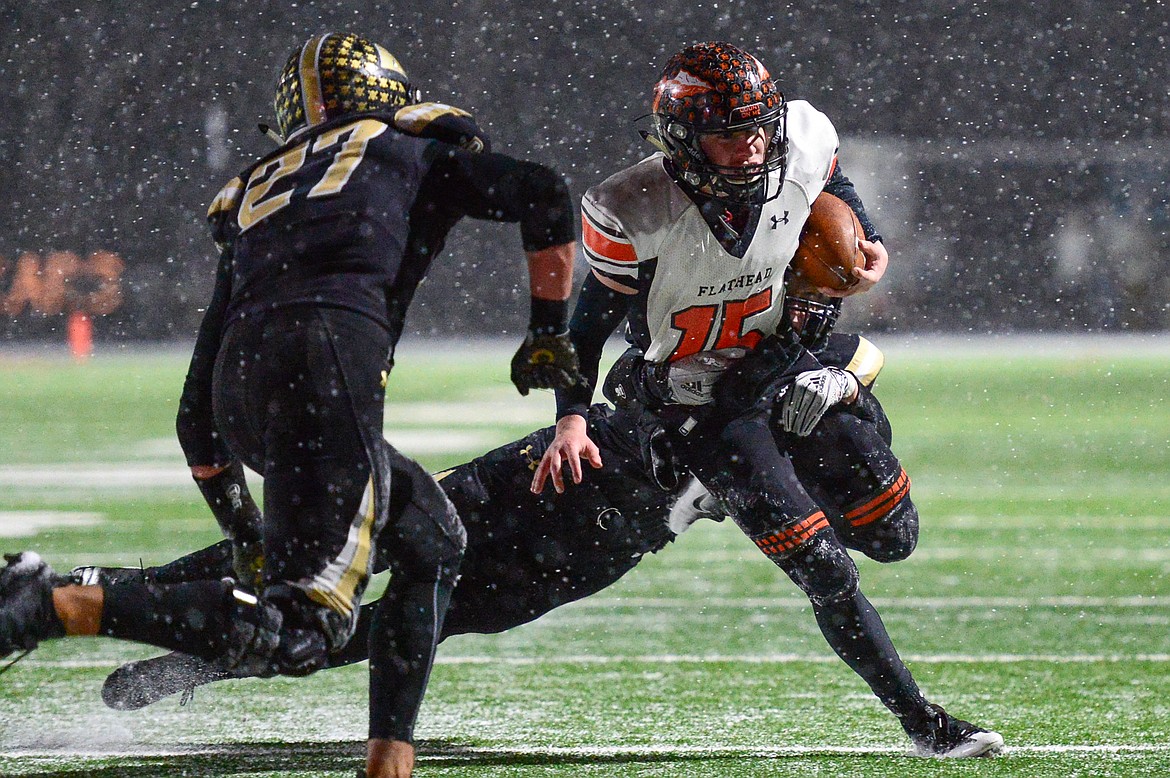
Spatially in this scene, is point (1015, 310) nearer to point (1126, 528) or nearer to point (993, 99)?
point (993, 99)

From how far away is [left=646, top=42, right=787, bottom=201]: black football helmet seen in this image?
2.94m

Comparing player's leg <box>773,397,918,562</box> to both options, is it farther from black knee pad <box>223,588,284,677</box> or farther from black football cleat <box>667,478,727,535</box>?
black knee pad <box>223,588,284,677</box>

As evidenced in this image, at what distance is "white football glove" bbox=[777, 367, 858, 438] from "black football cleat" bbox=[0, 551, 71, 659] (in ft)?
5.01

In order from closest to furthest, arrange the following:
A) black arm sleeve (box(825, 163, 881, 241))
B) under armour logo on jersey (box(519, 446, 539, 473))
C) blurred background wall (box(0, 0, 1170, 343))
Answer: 1. black arm sleeve (box(825, 163, 881, 241))
2. under armour logo on jersey (box(519, 446, 539, 473))
3. blurred background wall (box(0, 0, 1170, 343))

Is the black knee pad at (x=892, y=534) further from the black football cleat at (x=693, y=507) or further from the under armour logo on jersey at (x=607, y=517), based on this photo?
the under armour logo on jersey at (x=607, y=517)

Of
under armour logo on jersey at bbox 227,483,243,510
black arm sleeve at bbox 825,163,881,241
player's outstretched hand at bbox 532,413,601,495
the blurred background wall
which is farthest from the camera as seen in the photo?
the blurred background wall

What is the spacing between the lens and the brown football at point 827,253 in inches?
123

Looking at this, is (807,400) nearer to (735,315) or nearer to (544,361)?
(735,315)

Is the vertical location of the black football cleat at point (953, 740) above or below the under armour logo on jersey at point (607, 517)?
below

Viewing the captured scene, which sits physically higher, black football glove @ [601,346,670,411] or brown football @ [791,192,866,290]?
brown football @ [791,192,866,290]

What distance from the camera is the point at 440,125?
98.9 inches

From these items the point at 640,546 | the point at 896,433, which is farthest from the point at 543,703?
the point at 896,433

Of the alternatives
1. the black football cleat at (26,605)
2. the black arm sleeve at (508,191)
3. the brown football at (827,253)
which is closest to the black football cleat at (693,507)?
the brown football at (827,253)

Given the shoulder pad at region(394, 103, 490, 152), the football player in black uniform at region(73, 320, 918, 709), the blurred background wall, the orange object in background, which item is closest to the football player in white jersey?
the football player in black uniform at region(73, 320, 918, 709)
